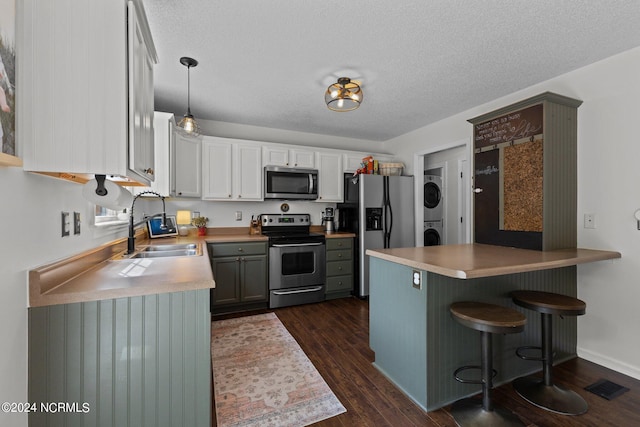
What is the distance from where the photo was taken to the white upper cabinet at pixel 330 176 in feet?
13.4

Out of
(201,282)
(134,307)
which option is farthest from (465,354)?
(134,307)

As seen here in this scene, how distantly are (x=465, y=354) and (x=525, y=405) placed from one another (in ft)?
1.49

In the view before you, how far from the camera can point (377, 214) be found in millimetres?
3896

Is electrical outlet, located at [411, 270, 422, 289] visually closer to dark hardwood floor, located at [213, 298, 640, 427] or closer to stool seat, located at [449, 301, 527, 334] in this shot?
stool seat, located at [449, 301, 527, 334]

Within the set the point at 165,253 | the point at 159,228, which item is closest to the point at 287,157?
the point at 159,228

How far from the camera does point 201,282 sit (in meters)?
1.27

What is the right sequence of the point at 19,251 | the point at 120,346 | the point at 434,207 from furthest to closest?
the point at 434,207
the point at 120,346
the point at 19,251

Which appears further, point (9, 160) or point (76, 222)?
point (76, 222)

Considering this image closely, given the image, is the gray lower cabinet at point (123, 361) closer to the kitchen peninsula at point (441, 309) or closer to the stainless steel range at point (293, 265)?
the kitchen peninsula at point (441, 309)

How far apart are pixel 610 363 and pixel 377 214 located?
8.39 feet

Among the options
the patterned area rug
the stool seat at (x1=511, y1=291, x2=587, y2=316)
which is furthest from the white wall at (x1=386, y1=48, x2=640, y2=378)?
the patterned area rug

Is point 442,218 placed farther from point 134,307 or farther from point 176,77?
point 134,307

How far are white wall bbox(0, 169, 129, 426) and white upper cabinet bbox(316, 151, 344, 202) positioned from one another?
122 inches

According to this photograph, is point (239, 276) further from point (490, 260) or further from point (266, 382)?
point (490, 260)
